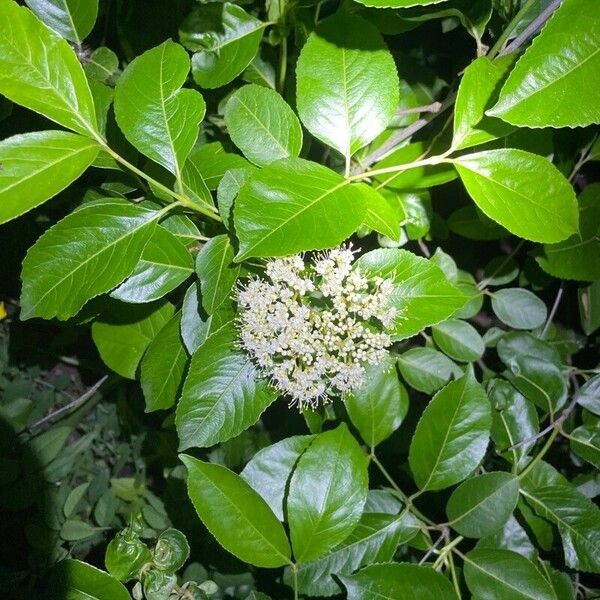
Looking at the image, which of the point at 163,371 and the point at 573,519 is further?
the point at 573,519

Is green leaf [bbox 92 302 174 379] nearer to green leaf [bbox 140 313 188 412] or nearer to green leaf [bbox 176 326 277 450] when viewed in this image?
green leaf [bbox 140 313 188 412]

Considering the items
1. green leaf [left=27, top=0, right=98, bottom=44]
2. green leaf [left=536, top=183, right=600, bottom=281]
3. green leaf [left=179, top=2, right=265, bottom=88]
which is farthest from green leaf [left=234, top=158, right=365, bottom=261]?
green leaf [left=536, top=183, right=600, bottom=281]

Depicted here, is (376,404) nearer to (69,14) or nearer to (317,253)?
(317,253)

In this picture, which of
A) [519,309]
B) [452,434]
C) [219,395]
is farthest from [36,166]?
[519,309]

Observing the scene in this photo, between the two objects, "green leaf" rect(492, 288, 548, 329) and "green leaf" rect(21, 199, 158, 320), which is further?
"green leaf" rect(492, 288, 548, 329)

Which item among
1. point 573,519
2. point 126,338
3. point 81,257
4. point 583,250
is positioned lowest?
point 573,519

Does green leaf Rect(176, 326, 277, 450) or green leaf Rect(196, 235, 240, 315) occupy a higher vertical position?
green leaf Rect(196, 235, 240, 315)

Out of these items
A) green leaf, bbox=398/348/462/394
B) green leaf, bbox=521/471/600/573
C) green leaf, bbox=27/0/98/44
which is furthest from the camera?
green leaf, bbox=398/348/462/394
